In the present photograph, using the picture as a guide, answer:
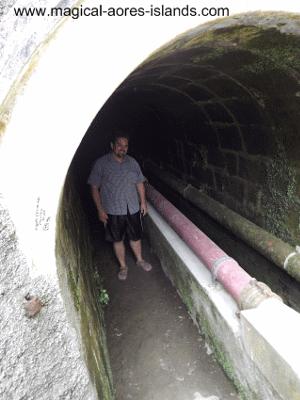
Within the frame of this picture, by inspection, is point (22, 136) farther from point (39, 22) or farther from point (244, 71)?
point (244, 71)

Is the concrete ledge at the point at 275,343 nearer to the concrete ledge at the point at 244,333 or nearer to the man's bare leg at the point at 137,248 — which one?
the concrete ledge at the point at 244,333

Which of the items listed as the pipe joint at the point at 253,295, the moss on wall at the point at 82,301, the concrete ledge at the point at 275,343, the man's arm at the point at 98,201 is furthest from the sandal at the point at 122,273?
the concrete ledge at the point at 275,343

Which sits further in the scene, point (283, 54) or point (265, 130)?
point (265, 130)

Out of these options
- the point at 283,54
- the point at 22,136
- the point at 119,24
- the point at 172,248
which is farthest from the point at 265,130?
the point at 22,136

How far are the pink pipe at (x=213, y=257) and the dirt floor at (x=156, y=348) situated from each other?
0.85 metres

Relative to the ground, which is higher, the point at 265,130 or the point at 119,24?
the point at 119,24

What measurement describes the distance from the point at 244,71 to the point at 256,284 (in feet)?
5.61

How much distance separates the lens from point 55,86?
1193 millimetres

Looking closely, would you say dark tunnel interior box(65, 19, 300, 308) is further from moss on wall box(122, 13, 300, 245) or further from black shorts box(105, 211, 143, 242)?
black shorts box(105, 211, 143, 242)

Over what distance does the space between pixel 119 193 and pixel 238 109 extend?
1.70 m

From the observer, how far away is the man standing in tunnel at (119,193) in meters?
3.97

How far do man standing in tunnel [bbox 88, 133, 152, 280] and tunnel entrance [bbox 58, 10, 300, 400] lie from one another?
911 millimetres

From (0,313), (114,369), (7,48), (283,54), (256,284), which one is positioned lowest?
(114,369)

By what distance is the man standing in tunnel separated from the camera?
397 centimetres
